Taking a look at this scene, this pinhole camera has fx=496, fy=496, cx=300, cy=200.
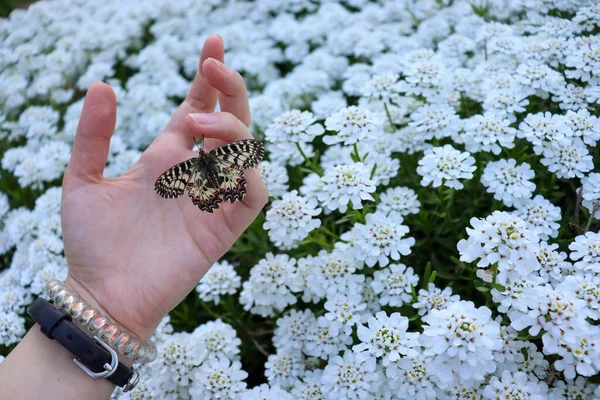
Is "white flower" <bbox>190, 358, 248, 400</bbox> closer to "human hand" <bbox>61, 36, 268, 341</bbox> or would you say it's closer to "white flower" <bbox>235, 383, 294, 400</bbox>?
"white flower" <bbox>235, 383, 294, 400</bbox>

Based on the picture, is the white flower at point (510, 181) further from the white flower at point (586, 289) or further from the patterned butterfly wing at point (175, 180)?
the patterned butterfly wing at point (175, 180)

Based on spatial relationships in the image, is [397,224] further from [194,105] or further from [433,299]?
[194,105]

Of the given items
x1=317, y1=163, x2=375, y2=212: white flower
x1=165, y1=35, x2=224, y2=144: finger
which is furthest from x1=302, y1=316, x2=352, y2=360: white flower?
x1=165, y1=35, x2=224, y2=144: finger

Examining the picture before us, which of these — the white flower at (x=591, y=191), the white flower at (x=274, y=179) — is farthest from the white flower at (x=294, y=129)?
the white flower at (x=591, y=191)

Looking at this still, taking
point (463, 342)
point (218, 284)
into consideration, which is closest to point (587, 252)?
point (463, 342)

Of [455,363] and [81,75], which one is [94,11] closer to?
[81,75]

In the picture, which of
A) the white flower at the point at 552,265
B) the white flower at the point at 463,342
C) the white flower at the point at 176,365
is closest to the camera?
the white flower at the point at 463,342
